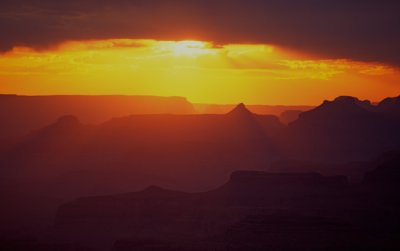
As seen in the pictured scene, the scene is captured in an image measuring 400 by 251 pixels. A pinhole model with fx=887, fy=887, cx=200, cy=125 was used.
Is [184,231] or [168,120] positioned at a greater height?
[168,120]

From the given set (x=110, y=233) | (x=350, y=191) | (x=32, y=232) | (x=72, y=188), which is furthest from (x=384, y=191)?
(x=72, y=188)

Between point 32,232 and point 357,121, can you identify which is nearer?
point 32,232

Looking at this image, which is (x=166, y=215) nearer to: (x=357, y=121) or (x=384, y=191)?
(x=384, y=191)

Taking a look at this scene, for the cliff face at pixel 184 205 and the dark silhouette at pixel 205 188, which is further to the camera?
the cliff face at pixel 184 205

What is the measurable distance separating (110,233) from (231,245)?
2608cm

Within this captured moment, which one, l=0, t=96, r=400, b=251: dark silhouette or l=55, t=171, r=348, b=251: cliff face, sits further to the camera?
l=55, t=171, r=348, b=251: cliff face

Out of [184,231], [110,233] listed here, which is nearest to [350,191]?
[184,231]

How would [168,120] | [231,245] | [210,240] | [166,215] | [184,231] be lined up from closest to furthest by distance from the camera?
1. [231,245]
2. [210,240]
3. [184,231]
4. [166,215]
5. [168,120]

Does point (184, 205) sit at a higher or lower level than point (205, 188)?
lower

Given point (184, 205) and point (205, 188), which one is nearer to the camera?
point (184, 205)

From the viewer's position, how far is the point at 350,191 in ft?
332

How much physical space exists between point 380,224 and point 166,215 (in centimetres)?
2577

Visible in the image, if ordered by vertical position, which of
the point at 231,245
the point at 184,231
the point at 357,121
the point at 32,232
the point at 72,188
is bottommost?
the point at 231,245

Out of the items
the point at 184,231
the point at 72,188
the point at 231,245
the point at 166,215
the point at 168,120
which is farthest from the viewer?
the point at 168,120
